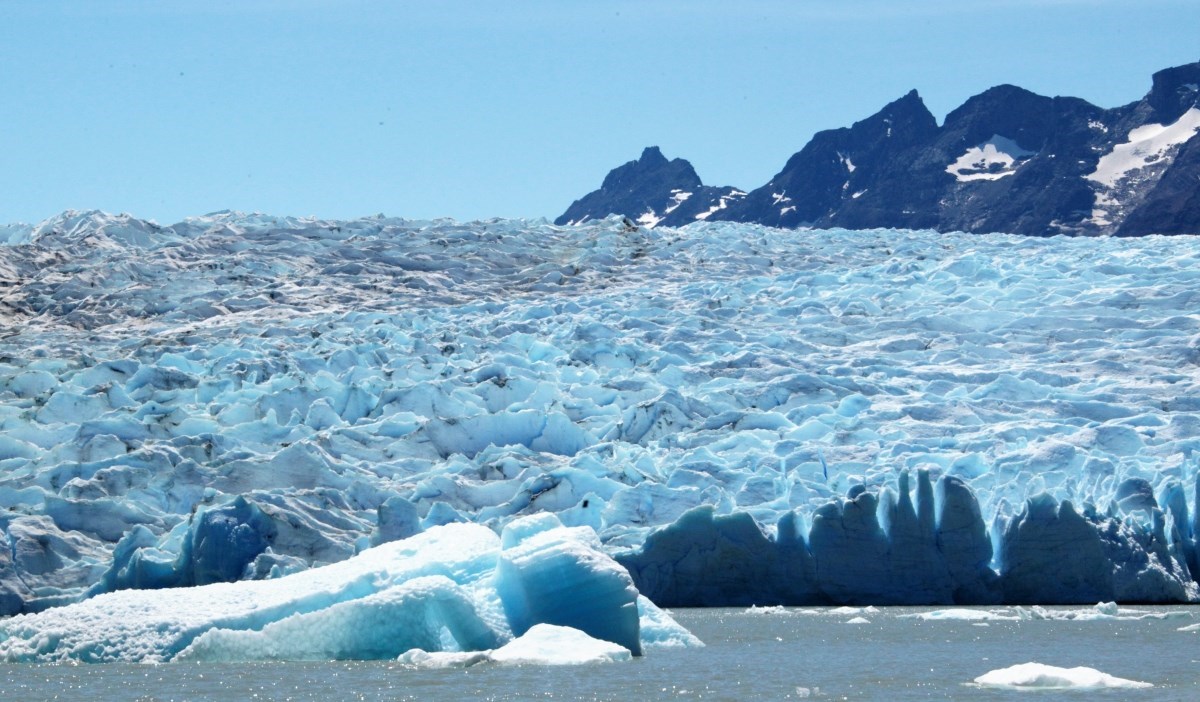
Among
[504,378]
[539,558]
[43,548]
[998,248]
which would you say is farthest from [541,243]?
[539,558]

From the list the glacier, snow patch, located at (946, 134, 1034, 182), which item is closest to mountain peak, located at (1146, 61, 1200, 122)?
snow patch, located at (946, 134, 1034, 182)

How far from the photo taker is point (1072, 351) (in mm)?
17656

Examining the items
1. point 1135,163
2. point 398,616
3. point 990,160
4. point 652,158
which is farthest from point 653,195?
point 398,616

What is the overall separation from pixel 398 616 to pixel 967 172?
3059 inches

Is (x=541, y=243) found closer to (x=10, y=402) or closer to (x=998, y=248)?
(x=998, y=248)

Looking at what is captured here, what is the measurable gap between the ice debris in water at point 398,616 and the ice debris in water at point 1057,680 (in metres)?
2.26

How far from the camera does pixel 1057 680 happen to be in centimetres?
745

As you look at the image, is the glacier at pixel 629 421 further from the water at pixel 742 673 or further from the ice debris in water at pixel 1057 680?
the ice debris in water at pixel 1057 680

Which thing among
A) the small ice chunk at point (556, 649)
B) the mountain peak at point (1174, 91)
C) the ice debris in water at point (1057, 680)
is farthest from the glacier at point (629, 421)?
the mountain peak at point (1174, 91)

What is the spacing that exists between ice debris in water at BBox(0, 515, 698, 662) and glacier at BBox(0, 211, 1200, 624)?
3.5 inches

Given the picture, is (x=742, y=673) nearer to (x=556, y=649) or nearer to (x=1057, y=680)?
(x=556, y=649)

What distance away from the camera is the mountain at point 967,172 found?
72938 mm

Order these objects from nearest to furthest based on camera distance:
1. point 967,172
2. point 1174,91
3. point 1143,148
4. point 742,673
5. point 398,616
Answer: point 742,673
point 398,616
point 1143,148
point 1174,91
point 967,172

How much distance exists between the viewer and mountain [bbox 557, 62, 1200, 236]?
72938 millimetres
